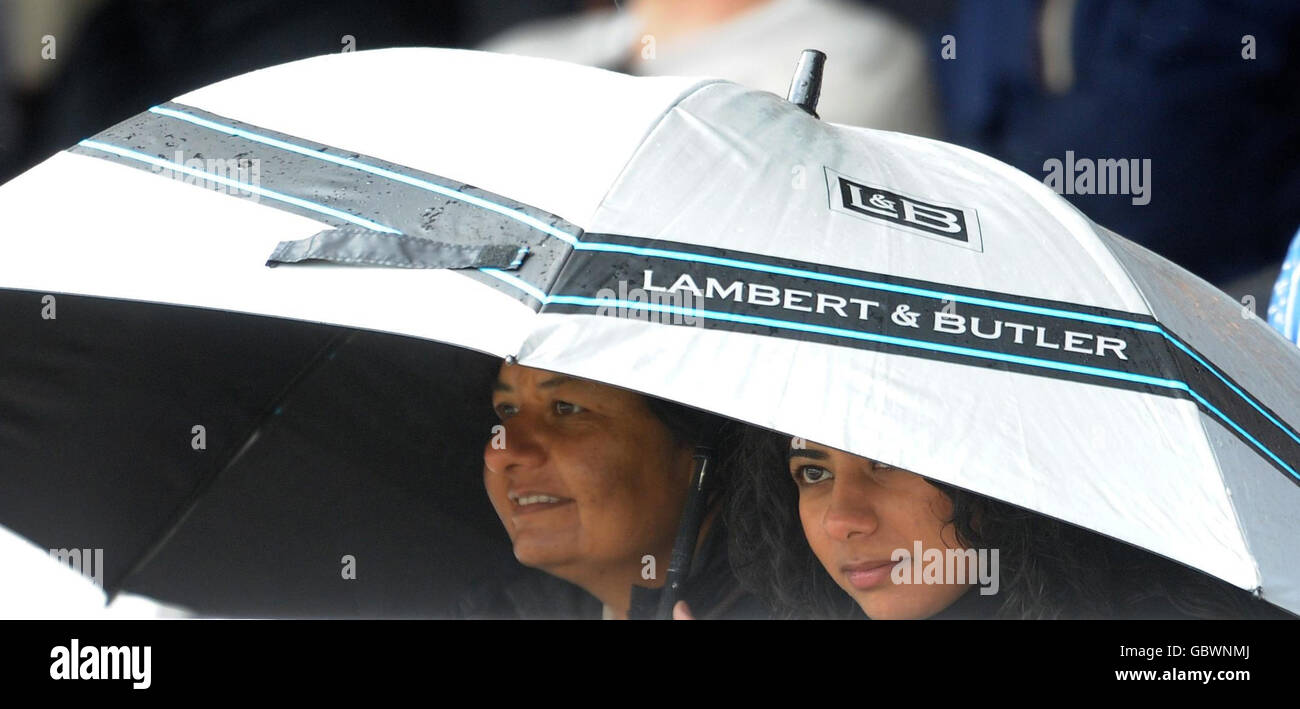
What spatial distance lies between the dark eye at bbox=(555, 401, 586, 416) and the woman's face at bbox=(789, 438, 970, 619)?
512mm

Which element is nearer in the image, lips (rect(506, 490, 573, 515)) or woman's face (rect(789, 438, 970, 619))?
woman's face (rect(789, 438, 970, 619))

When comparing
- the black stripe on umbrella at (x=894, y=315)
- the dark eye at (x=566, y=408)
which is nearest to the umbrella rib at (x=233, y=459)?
the dark eye at (x=566, y=408)

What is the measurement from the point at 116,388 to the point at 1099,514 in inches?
73.4

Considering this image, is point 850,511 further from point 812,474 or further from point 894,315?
point 894,315

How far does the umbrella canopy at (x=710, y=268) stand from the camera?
6.75 ft

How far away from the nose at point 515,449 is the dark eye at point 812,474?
0.47m

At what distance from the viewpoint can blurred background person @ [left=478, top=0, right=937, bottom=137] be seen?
168 inches

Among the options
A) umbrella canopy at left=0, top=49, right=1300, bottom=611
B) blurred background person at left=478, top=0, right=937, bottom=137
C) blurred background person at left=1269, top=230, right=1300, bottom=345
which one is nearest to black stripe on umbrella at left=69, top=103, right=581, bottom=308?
umbrella canopy at left=0, top=49, right=1300, bottom=611

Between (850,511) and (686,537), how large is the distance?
345mm

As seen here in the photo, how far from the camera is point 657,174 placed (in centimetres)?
224

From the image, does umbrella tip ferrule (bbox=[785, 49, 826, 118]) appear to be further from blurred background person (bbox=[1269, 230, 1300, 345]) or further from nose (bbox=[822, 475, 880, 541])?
blurred background person (bbox=[1269, 230, 1300, 345])
